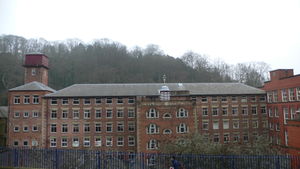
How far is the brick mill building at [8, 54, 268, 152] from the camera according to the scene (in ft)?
94.2

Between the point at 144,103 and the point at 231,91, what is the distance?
14.8 meters

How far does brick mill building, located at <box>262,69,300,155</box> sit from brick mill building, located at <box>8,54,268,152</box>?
141cm

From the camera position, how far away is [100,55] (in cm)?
6600

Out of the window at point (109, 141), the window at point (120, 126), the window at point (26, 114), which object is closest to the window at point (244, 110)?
the window at point (120, 126)

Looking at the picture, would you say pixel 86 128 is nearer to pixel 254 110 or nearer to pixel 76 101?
pixel 76 101

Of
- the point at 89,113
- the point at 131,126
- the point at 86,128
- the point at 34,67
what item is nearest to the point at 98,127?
the point at 86,128

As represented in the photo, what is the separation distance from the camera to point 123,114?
106ft

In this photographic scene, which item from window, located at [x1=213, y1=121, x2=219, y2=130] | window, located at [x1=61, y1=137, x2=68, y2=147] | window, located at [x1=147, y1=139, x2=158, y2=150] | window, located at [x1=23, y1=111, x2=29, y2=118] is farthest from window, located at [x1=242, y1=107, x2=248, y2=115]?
window, located at [x1=23, y1=111, x2=29, y2=118]

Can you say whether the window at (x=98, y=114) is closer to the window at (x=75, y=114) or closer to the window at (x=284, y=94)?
the window at (x=75, y=114)

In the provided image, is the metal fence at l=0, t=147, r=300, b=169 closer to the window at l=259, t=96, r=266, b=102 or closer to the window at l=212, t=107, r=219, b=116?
the window at l=212, t=107, r=219, b=116

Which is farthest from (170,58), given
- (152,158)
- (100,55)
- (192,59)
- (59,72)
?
(152,158)

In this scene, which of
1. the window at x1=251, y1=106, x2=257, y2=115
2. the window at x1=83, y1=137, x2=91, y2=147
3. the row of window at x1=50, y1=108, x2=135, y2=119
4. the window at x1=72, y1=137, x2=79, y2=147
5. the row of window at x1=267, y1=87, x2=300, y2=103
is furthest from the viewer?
the window at x1=251, y1=106, x2=257, y2=115

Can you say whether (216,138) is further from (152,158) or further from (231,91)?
(152,158)

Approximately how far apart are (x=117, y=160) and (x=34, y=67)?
2935 cm
